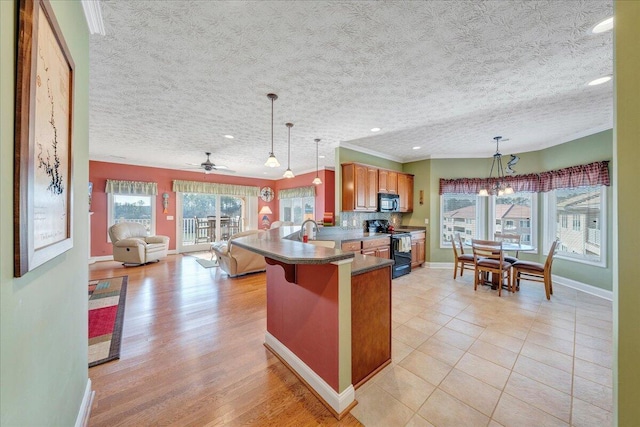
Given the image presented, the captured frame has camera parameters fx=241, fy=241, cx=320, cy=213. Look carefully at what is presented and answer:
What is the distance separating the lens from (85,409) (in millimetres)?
→ 1531

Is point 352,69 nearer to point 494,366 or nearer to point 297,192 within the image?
point 494,366

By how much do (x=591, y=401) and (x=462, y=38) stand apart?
2789mm

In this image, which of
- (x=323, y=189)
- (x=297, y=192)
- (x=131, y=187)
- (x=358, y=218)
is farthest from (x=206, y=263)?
(x=358, y=218)

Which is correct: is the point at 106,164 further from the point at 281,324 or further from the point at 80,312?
the point at 281,324

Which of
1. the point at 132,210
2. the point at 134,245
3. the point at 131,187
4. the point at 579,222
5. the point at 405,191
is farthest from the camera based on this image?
the point at 132,210

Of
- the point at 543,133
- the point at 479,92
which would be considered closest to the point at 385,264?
the point at 479,92

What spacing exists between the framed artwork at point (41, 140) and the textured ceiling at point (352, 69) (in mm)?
921

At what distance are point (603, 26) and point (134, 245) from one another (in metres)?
7.59

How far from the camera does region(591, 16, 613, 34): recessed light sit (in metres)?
1.66

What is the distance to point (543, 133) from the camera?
13.3ft

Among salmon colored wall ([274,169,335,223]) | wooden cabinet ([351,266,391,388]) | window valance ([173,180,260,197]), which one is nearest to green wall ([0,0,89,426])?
wooden cabinet ([351,266,391,388])

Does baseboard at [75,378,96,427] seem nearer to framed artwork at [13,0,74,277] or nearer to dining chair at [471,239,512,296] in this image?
framed artwork at [13,0,74,277]

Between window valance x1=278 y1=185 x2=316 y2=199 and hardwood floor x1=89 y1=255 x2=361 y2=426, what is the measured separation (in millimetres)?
4672

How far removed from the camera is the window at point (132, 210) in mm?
6336
